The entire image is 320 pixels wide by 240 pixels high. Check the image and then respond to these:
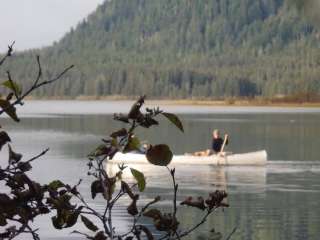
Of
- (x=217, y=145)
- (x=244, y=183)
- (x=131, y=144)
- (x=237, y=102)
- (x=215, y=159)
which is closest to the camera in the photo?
(x=131, y=144)

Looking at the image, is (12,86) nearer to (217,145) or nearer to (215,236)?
(215,236)

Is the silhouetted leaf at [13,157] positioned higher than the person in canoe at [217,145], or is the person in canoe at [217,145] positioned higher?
the silhouetted leaf at [13,157]

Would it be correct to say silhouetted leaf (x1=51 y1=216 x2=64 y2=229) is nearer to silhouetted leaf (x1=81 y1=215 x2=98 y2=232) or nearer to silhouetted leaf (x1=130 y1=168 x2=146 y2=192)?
silhouetted leaf (x1=81 y1=215 x2=98 y2=232)

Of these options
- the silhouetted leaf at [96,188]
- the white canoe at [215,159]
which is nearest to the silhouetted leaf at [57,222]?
the silhouetted leaf at [96,188]

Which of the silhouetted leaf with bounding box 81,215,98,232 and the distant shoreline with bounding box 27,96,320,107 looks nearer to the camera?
the silhouetted leaf with bounding box 81,215,98,232

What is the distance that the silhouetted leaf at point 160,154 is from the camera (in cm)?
261

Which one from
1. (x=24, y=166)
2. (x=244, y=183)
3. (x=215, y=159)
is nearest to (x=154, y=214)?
(x=24, y=166)

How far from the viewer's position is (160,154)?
2621mm

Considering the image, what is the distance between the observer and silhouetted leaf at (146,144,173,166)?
2609 mm

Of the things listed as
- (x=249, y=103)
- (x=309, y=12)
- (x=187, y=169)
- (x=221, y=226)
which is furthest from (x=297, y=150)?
(x=249, y=103)

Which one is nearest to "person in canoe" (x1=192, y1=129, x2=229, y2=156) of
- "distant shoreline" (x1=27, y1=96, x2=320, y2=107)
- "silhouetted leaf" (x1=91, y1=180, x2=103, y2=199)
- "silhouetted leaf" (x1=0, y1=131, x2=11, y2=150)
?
"silhouetted leaf" (x1=91, y1=180, x2=103, y2=199)

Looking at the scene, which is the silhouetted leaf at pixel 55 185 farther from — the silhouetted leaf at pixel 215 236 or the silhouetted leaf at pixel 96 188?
the silhouetted leaf at pixel 215 236

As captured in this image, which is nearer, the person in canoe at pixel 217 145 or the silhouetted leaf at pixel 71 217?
the silhouetted leaf at pixel 71 217

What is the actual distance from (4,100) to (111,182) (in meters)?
0.39
